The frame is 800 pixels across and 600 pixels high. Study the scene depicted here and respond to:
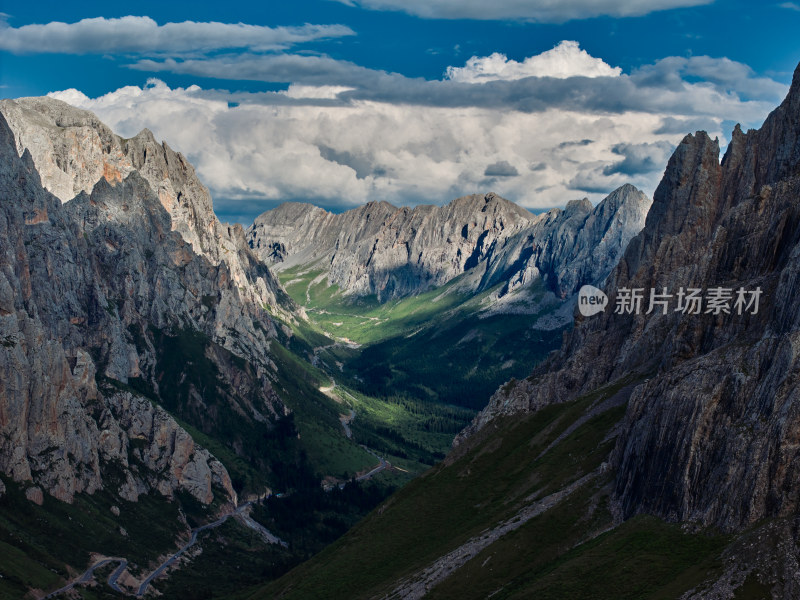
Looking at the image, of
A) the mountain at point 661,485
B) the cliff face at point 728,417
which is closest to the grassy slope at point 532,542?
the mountain at point 661,485

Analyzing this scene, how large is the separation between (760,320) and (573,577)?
5990 cm

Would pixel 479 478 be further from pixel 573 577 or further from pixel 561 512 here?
pixel 573 577

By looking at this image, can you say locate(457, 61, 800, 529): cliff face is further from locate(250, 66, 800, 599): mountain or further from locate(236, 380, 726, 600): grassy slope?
locate(236, 380, 726, 600): grassy slope

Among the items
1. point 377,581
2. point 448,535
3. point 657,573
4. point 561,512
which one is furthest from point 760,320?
point 377,581

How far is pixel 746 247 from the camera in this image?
170000 mm

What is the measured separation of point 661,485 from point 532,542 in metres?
27.4

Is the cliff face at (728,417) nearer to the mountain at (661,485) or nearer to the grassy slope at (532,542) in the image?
the mountain at (661,485)

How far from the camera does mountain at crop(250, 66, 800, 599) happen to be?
90625 millimetres

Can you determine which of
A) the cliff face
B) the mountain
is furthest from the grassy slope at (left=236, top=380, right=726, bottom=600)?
the cliff face

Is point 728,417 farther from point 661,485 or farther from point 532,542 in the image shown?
point 532,542

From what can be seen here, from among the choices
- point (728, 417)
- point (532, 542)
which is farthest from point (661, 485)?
point (532, 542)

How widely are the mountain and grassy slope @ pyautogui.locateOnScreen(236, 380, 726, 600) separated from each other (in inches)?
11.8

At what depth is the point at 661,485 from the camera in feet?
357

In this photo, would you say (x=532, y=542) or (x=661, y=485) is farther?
(x=532, y=542)
